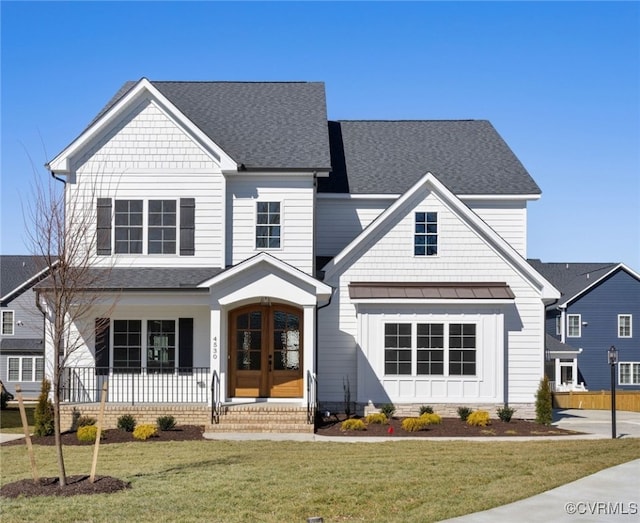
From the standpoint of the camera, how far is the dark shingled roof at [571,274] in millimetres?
46969

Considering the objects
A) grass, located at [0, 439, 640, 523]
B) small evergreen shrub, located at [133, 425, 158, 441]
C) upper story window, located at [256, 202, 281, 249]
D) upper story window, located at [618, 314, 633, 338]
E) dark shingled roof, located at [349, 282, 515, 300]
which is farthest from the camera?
upper story window, located at [618, 314, 633, 338]

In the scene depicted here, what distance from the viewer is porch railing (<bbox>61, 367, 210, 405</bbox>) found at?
22.1 metres

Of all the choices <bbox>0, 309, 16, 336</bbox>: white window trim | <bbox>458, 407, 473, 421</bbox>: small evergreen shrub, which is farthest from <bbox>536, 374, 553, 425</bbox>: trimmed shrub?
<bbox>0, 309, 16, 336</bbox>: white window trim

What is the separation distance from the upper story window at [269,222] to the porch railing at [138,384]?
13.8 ft

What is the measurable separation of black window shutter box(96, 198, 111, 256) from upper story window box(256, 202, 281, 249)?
13.9 ft

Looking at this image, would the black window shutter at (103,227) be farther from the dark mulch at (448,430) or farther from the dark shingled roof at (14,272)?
the dark shingled roof at (14,272)

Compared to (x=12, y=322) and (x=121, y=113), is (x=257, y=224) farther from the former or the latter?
(x=12, y=322)

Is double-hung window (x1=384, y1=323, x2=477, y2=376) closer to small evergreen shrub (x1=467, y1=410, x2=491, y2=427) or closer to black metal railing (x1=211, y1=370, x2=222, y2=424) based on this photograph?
small evergreen shrub (x1=467, y1=410, x2=491, y2=427)

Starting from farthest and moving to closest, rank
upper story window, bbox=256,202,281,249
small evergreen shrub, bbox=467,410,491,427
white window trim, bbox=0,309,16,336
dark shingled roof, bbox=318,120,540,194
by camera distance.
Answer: white window trim, bbox=0,309,16,336, dark shingled roof, bbox=318,120,540,194, upper story window, bbox=256,202,281,249, small evergreen shrub, bbox=467,410,491,427

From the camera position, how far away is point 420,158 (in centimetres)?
2708

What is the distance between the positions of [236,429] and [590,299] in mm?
32498

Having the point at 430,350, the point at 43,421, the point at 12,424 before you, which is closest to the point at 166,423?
the point at 43,421

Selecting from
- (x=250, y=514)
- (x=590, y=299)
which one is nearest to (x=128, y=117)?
(x=250, y=514)

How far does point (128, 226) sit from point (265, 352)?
5310 mm
